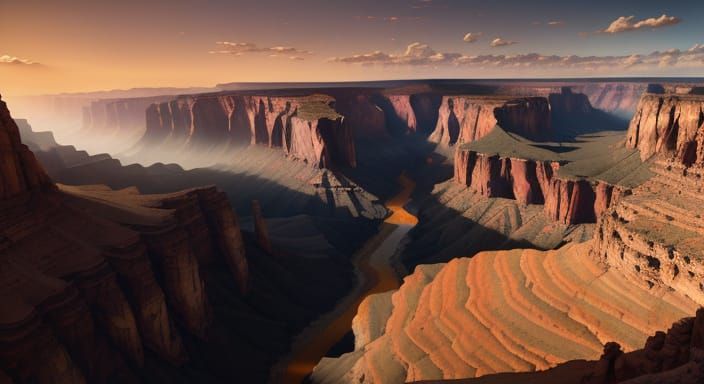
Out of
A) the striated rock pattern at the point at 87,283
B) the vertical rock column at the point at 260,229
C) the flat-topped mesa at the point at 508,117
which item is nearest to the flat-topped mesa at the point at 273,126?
the flat-topped mesa at the point at 508,117

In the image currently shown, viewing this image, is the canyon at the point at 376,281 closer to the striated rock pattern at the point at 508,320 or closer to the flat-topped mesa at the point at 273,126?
→ the striated rock pattern at the point at 508,320

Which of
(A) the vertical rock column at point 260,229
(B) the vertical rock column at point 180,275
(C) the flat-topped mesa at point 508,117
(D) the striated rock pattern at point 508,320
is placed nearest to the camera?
(D) the striated rock pattern at point 508,320

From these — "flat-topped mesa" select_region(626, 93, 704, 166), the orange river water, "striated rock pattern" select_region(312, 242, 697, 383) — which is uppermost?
"flat-topped mesa" select_region(626, 93, 704, 166)

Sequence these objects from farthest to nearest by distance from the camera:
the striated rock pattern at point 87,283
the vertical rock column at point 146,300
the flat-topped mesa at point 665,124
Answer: the flat-topped mesa at point 665,124 → the vertical rock column at point 146,300 → the striated rock pattern at point 87,283

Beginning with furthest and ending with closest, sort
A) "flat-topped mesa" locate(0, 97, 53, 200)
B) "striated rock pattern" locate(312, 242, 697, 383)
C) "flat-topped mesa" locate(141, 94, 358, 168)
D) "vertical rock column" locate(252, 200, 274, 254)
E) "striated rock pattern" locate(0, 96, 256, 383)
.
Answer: "flat-topped mesa" locate(141, 94, 358, 168)
"vertical rock column" locate(252, 200, 274, 254)
"flat-topped mesa" locate(0, 97, 53, 200)
"striated rock pattern" locate(312, 242, 697, 383)
"striated rock pattern" locate(0, 96, 256, 383)

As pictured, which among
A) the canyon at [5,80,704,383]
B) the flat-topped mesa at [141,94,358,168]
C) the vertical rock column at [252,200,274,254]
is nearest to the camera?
the canyon at [5,80,704,383]

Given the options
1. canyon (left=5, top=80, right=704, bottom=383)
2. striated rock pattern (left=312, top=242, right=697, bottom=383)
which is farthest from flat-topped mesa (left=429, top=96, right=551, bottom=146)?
striated rock pattern (left=312, top=242, right=697, bottom=383)

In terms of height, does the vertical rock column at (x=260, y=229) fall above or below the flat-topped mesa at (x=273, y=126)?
below

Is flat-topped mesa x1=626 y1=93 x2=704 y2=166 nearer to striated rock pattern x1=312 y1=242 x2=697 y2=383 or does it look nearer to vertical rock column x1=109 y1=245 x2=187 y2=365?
striated rock pattern x1=312 y1=242 x2=697 y2=383

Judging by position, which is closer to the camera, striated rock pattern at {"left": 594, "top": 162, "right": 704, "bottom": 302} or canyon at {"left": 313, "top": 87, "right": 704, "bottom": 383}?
canyon at {"left": 313, "top": 87, "right": 704, "bottom": 383}
